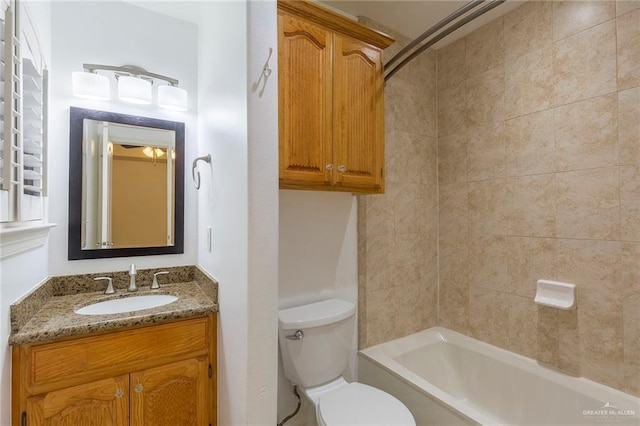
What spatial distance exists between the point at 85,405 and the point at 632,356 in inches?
96.8

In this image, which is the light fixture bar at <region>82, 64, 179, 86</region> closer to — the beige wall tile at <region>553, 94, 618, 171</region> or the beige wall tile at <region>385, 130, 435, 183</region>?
the beige wall tile at <region>385, 130, 435, 183</region>

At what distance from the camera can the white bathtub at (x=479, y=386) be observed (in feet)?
4.65

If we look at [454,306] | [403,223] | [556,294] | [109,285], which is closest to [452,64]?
[403,223]

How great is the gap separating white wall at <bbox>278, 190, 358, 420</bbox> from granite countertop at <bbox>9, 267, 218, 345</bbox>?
18.2 inches

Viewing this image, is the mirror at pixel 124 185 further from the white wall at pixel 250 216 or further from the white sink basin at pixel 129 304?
the white wall at pixel 250 216

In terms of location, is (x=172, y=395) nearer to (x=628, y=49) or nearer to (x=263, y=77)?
(x=263, y=77)

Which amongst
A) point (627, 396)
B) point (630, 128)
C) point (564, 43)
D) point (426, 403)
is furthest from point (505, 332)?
point (564, 43)

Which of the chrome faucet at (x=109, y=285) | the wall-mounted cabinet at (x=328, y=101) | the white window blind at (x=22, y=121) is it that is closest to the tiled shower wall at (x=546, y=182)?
the wall-mounted cabinet at (x=328, y=101)

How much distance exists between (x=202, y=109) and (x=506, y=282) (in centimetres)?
221

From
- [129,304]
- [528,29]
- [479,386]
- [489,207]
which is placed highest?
[528,29]

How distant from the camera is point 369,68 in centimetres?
165

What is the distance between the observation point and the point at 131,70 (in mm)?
1692

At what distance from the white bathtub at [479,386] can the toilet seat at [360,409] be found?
0.23m

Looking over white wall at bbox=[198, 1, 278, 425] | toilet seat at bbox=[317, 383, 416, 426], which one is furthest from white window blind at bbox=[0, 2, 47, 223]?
toilet seat at bbox=[317, 383, 416, 426]
